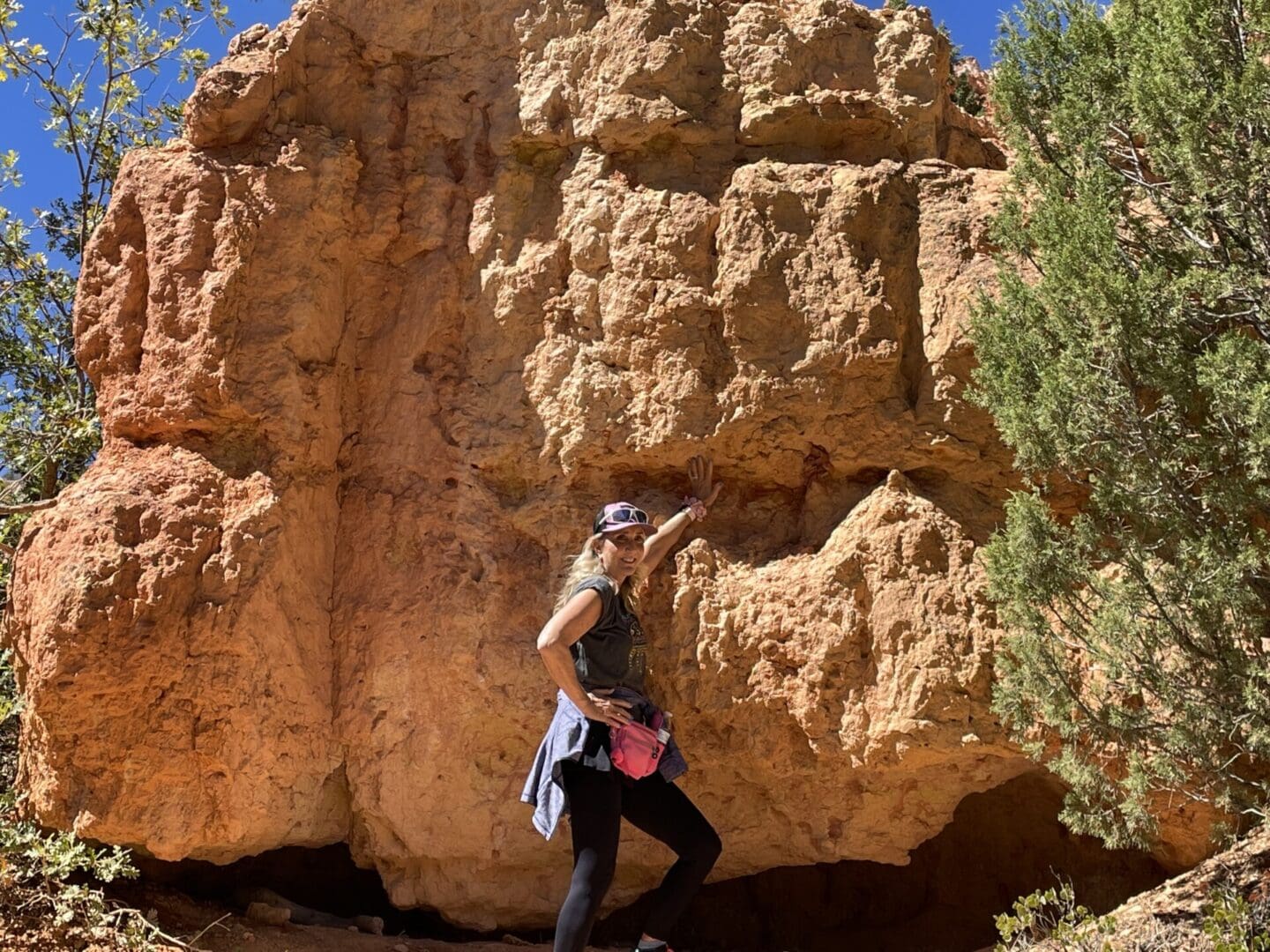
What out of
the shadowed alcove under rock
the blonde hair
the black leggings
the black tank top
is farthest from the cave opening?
the blonde hair

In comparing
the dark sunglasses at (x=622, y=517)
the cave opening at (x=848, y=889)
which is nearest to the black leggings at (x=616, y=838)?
the dark sunglasses at (x=622, y=517)

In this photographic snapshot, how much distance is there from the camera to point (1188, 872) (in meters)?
4.38

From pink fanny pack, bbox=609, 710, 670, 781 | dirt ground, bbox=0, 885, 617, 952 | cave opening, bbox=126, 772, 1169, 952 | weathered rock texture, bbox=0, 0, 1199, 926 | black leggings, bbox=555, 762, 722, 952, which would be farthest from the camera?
cave opening, bbox=126, 772, 1169, 952

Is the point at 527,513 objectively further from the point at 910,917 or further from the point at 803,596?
the point at 910,917

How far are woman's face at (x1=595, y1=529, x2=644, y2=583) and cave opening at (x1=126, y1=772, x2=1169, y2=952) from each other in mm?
2168

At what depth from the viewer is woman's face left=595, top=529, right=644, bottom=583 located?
429 centimetres

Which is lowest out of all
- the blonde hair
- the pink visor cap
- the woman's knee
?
the woman's knee

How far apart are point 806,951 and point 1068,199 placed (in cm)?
379

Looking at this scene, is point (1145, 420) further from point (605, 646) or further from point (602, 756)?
point (602, 756)

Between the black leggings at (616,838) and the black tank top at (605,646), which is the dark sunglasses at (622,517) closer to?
the black tank top at (605,646)

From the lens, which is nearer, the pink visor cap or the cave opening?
the pink visor cap

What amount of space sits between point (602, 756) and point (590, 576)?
0.63 metres

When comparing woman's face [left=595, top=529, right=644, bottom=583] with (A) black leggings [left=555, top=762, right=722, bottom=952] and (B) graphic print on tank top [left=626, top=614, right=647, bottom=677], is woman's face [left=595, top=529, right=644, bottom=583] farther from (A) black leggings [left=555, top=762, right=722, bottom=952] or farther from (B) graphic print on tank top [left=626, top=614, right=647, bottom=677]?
(A) black leggings [left=555, top=762, right=722, bottom=952]

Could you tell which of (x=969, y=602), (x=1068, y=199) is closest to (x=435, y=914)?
(x=969, y=602)
